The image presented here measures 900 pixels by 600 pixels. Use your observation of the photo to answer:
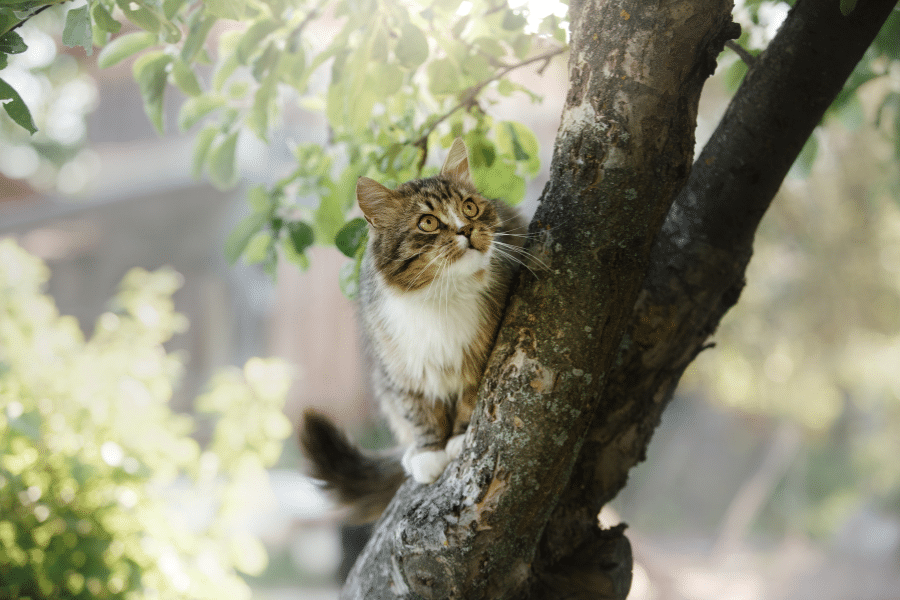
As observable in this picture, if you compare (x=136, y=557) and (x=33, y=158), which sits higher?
(x=33, y=158)

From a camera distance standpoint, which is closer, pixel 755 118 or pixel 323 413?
pixel 755 118

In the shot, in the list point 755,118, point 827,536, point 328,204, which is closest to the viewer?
point 755,118

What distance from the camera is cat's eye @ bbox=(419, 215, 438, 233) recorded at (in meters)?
1.17

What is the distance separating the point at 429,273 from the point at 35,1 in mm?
778

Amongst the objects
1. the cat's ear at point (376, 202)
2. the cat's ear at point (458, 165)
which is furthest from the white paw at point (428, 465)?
the cat's ear at point (458, 165)

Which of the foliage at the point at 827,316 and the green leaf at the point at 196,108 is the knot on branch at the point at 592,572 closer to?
the green leaf at the point at 196,108

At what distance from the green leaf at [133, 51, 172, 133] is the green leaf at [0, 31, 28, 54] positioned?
0.33 meters

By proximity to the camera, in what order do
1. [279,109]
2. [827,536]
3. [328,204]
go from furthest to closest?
[827,536] < [279,109] < [328,204]

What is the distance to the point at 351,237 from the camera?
114cm

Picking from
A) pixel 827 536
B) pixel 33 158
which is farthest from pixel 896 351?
pixel 33 158

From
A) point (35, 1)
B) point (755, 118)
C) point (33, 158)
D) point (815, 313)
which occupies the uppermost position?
point (815, 313)

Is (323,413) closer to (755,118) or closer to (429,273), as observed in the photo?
(429,273)

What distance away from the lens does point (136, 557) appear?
154cm

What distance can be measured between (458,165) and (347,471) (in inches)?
32.4
